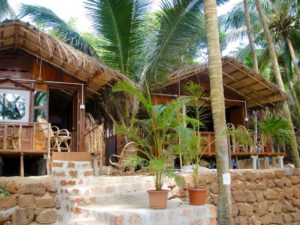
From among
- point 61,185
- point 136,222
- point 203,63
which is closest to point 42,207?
point 61,185

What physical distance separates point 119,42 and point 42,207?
15.0 feet

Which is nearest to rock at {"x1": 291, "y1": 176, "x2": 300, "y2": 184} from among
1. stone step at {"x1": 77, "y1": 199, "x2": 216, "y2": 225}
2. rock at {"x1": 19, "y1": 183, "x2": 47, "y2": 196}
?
stone step at {"x1": 77, "y1": 199, "x2": 216, "y2": 225}

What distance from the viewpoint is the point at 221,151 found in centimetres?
494

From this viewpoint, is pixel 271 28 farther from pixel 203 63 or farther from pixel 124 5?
pixel 124 5

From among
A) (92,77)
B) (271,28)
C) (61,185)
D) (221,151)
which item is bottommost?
(61,185)

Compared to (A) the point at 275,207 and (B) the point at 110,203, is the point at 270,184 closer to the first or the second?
(A) the point at 275,207

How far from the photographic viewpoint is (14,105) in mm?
8445

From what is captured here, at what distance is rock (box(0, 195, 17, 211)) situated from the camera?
222 inches

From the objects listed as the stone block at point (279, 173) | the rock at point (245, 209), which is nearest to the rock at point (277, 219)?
the rock at point (245, 209)

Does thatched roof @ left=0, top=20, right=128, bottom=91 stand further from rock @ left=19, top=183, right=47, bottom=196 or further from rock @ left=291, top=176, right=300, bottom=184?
rock @ left=291, top=176, right=300, bottom=184

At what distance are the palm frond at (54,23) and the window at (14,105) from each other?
248cm

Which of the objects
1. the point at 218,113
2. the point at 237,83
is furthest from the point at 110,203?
the point at 237,83

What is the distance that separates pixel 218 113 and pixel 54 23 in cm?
695

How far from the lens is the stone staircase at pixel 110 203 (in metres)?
4.46
